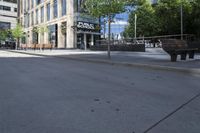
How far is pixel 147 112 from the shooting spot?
621cm

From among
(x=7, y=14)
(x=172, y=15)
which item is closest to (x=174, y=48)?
(x=172, y=15)

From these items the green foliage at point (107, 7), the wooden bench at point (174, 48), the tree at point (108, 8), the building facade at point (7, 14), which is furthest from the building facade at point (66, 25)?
the building facade at point (7, 14)

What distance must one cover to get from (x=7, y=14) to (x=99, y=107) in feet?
376

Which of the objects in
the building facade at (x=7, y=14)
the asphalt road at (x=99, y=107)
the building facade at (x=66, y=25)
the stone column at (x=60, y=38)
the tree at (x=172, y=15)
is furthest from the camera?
the building facade at (x=7, y=14)

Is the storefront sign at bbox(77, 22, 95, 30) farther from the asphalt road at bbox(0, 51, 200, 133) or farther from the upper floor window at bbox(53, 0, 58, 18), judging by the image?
the asphalt road at bbox(0, 51, 200, 133)

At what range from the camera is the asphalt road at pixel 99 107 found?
17.2 feet

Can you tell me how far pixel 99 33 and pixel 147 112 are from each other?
178 ft

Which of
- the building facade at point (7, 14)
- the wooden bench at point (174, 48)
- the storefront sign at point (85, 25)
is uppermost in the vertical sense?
the building facade at point (7, 14)

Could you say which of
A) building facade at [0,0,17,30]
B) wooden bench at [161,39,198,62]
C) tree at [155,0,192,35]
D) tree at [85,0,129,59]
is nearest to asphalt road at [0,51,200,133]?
wooden bench at [161,39,198,62]

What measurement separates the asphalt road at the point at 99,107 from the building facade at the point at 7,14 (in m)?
108

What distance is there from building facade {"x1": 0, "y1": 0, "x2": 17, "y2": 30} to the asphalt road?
4261 inches

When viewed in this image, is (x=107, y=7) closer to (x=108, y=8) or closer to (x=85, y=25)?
(x=108, y=8)

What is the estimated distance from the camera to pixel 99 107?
21.7ft

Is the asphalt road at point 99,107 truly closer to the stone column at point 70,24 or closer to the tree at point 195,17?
the tree at point 195,17
